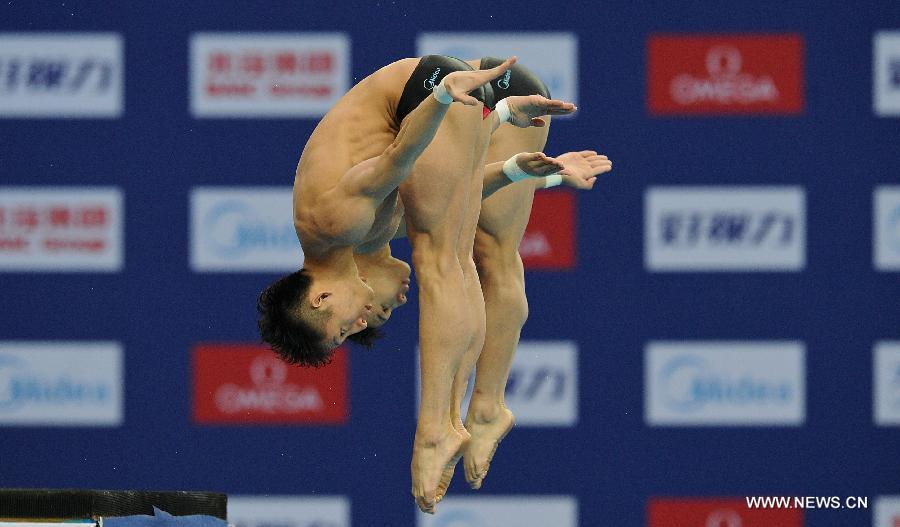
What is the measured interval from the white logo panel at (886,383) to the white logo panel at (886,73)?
4.19 ft

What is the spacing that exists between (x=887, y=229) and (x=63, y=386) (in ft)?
14.8

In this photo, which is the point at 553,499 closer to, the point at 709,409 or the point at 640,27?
the point at 709,409

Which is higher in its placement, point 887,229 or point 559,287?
point 887,229

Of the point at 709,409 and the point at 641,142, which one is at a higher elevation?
the point at 641,142

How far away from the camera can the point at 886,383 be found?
781 cm

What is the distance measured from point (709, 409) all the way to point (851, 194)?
1400mm

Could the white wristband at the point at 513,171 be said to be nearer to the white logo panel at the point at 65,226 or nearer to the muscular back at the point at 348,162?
the muscular back at the point at 348,162

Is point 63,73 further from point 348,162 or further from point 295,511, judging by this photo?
point 348,162

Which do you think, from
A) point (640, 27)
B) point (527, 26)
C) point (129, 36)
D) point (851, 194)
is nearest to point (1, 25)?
point (129, 36)

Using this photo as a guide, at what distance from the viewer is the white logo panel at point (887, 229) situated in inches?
306

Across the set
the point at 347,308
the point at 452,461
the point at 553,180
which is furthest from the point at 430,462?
the point at 553,180

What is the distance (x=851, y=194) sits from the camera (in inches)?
309

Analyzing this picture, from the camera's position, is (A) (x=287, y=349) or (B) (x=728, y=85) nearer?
(A) (x=287, y=349)

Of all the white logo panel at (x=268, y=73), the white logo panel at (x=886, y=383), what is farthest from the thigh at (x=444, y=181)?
the white logo panel at (x=886, y=383)
